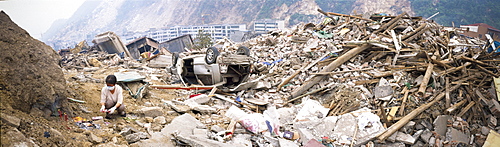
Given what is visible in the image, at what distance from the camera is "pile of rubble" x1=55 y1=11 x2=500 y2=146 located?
4641 millimetres

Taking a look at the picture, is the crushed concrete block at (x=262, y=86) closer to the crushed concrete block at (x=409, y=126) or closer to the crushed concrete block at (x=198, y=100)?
the crushed concrete block at (x=198, y=100)

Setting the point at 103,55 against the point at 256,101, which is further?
the point at 103,55

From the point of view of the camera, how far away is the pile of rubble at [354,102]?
15.2ft

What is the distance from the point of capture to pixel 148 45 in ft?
70.9

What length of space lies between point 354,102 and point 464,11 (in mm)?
45477

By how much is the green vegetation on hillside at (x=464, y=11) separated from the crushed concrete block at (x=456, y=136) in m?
28.8

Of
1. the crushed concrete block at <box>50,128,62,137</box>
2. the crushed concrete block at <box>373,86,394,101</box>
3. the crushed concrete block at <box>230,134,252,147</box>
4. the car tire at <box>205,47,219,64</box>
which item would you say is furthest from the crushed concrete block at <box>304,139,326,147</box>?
the car tire at <box>205,47,219,64</box>

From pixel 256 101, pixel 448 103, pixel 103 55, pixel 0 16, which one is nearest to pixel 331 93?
pixel 256 101

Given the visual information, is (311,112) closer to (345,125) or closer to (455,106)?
(345,125)

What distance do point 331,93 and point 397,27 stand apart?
475cm

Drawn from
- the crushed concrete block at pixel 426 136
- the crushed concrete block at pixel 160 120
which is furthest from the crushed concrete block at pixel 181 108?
the crushed concrete block at pixel 426 136

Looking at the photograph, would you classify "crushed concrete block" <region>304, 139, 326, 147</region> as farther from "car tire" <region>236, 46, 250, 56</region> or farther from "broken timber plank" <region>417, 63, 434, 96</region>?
"car tire" <region>236, 46, 250, 56</region>

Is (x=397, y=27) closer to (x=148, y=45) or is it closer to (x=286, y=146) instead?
(x=286, y=146)

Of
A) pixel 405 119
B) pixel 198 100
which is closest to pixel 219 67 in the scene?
pixel 198 100
